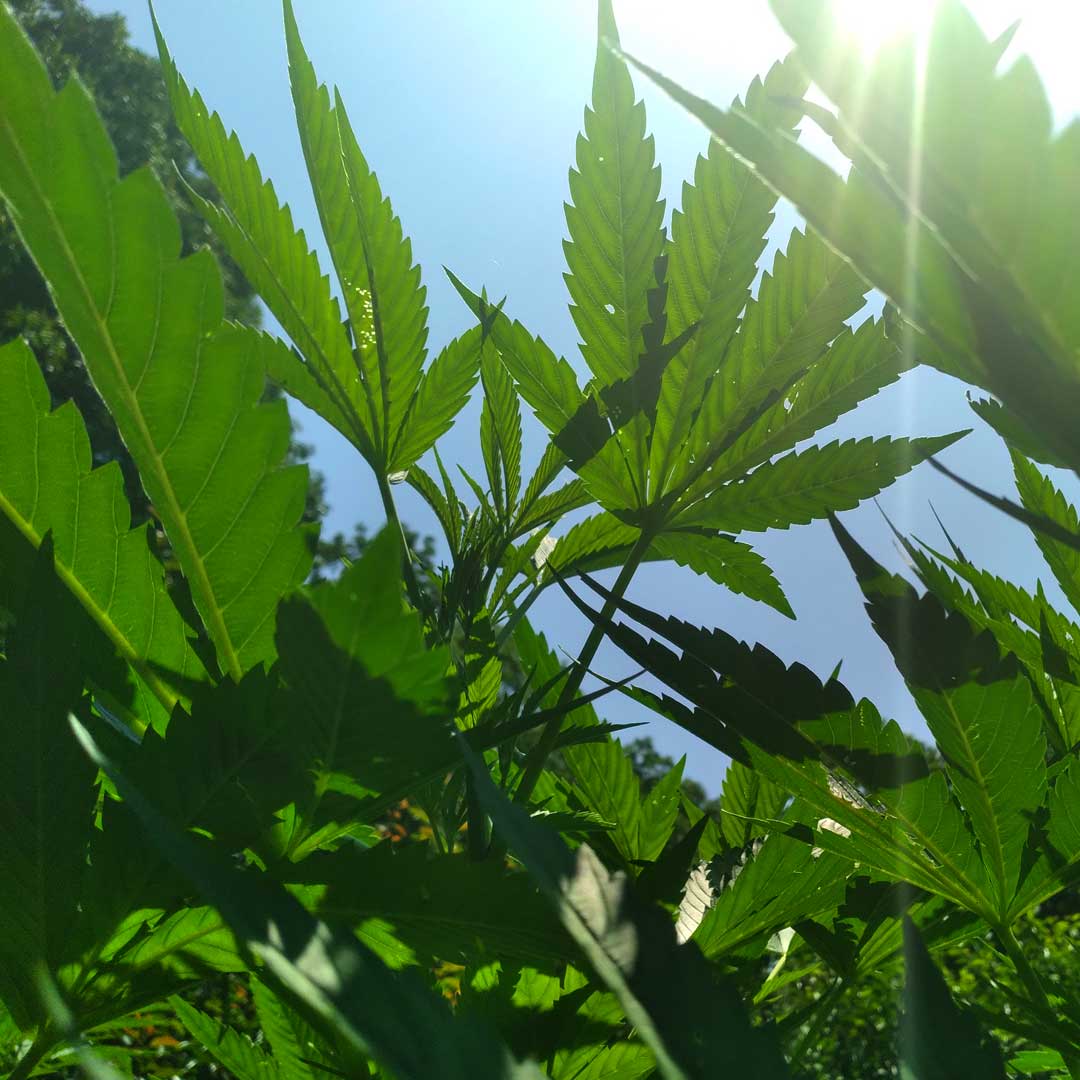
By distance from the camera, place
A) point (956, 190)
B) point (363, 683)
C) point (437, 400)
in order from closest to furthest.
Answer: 1. point (956, 190)
2. point (363, 683)
3. point (437, 400)

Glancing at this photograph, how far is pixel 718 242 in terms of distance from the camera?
69cm

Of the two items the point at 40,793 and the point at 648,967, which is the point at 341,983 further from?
the point at 40,793

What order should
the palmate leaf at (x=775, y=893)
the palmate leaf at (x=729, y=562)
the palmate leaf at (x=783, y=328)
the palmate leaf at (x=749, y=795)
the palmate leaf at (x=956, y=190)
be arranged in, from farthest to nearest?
the palmate leaf at (x=749, y=795), the palmate leaf at (x=729, y=562), the palmate leaf at (x=783, y=328), the palmate leaf at (x=775, y=893), the palmate leaf at (x=956, y=190)

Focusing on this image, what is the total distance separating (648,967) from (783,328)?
0.53 m

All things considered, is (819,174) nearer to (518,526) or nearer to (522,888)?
(522,888)

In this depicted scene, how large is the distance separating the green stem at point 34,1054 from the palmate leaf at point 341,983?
0.65ft

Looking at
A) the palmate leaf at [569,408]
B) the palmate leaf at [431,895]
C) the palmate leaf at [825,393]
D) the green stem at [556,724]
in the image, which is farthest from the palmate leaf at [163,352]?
the palmate leaf at [825,393]

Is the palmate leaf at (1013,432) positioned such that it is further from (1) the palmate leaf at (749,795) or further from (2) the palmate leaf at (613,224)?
(1) the palmate leaf at (749,795)

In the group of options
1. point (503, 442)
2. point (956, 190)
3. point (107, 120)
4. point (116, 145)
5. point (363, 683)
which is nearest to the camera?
point (956, 190)

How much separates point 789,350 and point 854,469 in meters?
0.12

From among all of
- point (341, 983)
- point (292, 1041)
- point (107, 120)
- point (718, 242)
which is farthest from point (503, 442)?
point (107, 120)

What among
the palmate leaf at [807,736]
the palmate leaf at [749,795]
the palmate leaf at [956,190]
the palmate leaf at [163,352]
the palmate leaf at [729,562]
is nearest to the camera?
the palmate leaf at [956,190]

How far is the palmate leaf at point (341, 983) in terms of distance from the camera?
0.27m

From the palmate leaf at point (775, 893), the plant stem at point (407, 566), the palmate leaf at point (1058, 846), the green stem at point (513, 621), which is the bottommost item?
the palmate leaf at point (1058, 846)
